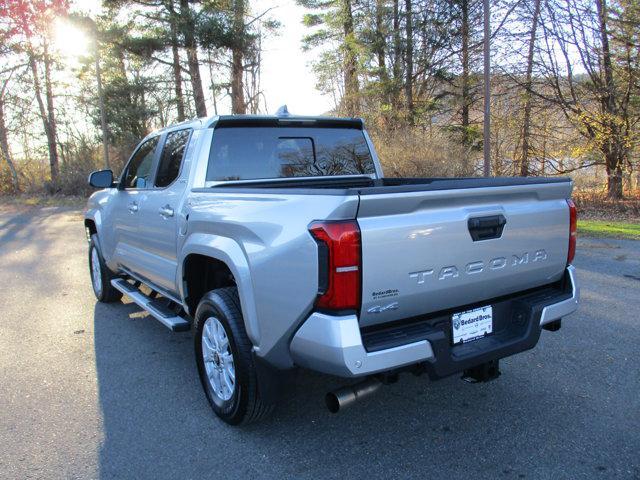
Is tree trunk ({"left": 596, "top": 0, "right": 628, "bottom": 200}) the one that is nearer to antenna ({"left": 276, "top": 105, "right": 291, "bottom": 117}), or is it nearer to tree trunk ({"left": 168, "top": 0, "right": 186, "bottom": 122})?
tree trunk ({"left": 168, "top": 0, "right": 186, "bottom": 122})

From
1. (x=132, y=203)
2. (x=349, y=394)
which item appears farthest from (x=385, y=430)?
(x=132, y=203)

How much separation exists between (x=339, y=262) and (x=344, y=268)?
0.04m

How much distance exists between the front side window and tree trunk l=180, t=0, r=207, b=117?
1548 cm

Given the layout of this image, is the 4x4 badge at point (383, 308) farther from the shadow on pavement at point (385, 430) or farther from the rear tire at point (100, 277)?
the rear tire at point (100, 277)

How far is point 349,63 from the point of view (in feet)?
81.6

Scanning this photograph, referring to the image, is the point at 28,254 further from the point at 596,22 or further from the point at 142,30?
the point at 596,22

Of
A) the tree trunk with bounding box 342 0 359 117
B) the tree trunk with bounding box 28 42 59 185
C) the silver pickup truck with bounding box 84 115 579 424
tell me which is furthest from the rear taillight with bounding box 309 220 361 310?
the tree trunk with bounding box 28 42 59 185

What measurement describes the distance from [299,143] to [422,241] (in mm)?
1981

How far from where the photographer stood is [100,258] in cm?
580

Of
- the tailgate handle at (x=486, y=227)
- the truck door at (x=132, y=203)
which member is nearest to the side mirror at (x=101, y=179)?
the truck door at (x=132, y=203)

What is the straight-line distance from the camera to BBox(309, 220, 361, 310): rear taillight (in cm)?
224

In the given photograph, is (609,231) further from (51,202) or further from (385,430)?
(51,202)

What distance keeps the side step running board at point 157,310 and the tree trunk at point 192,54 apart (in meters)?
15.9

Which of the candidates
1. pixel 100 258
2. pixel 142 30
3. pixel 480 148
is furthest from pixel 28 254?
pixel 480 148
